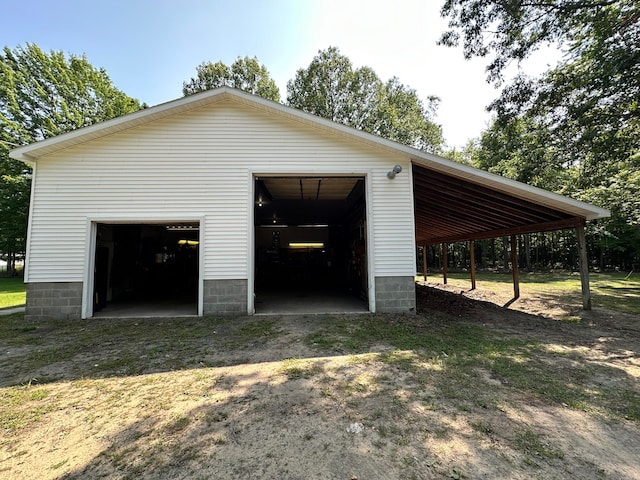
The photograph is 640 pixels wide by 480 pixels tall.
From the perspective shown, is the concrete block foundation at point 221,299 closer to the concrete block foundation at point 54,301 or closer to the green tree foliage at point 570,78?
the concrete block foundation at point 54,301

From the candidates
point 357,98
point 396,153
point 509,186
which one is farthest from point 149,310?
point 357,98

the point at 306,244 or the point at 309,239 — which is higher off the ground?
the point at 309,239

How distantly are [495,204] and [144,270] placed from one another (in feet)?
40.4

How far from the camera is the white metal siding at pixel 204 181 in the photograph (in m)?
6.47

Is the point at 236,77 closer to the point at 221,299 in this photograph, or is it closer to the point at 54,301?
the point at 54,301

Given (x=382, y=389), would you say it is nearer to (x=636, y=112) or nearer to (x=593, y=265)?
(x=636, y=112)

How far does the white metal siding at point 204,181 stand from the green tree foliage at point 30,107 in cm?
1629

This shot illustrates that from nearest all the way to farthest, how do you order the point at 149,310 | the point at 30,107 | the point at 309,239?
the point at 149,310, the point at 309,239, the point at 30,107

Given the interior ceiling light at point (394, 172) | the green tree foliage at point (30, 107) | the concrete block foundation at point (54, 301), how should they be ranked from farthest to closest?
the green tree foliage at point (30, 107) < the interior ceiling light at point (394, 172) < the concrete block foundation at point (54, 301)

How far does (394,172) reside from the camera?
673cm

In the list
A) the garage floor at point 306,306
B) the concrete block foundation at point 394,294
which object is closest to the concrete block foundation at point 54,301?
the garage floor at point 306,306

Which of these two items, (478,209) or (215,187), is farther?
(478,209)

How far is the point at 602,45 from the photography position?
7.96m

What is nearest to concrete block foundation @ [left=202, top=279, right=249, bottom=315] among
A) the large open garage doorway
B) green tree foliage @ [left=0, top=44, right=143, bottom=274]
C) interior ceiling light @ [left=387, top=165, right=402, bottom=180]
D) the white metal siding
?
the white metal siding
